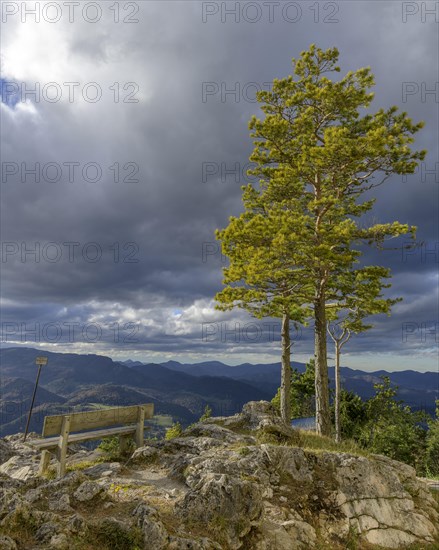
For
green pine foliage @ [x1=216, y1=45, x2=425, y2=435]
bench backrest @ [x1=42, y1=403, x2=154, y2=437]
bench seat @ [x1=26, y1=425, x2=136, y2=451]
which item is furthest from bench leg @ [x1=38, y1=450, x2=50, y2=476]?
green pine foliage @ [x1=216, y1=45, x2=425, y2=435]

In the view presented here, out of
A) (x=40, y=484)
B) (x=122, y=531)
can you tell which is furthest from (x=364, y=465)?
(x=40, y=484)

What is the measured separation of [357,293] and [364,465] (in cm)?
816

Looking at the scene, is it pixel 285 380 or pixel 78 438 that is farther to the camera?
pixel 285 380

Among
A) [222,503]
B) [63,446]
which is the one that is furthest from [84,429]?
[222,503]

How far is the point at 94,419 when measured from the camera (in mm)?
11141

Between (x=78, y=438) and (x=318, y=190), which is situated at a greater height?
(x=318, y=190)

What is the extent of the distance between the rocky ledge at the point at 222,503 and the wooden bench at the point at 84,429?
3.11ft

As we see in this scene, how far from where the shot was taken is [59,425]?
33.7 ft

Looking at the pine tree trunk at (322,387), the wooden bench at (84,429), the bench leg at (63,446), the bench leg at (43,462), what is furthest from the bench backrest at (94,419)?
the pine tree trunk at (322,387)

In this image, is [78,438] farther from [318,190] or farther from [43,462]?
[318,190]

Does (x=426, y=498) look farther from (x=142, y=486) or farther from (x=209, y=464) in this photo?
(x=142, y=486)

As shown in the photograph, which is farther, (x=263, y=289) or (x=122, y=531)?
(x=263, y=289)

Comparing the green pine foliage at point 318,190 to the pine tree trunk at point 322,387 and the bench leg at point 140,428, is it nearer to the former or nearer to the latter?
the pine tree trunk at point 322,387

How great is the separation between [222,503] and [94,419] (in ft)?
19.5
